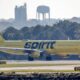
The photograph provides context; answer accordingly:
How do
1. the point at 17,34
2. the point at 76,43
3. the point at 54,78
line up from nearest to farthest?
the point at 54,78 → the point at 76,43 → the point at 17,34

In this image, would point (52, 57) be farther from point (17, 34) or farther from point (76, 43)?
point (17, 34)

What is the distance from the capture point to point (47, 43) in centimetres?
9919

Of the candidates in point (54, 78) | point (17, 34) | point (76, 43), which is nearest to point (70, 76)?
point (54, 78)

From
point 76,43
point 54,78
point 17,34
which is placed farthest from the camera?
point 17,34

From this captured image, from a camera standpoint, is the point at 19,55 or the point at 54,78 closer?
the point at 54,78

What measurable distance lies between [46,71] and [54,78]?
385cm

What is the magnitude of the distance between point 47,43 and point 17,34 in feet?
153

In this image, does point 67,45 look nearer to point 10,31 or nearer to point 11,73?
point 11,73

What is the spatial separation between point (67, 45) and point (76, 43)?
54.4 inches

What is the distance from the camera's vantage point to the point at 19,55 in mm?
102250

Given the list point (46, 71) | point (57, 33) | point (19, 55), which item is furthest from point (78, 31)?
point (46, 71)

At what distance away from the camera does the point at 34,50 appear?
98.6 m

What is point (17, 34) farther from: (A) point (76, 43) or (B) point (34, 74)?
(B) point (34, 74)

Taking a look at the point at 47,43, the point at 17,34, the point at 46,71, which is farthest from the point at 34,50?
the point at 17,34
